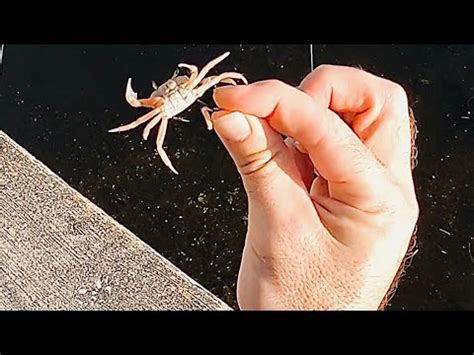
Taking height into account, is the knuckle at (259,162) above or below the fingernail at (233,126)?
below

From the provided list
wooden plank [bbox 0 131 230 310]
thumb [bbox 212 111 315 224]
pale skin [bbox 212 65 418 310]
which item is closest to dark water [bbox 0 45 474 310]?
wooden plank [bbox 0 131 230 310]

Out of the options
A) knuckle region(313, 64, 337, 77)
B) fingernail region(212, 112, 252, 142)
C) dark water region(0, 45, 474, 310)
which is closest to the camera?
fingernail region(212, 112, 252, 142)

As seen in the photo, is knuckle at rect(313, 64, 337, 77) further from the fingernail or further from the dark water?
the dark water

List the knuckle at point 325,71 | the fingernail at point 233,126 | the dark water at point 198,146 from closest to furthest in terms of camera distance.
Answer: the fingernail at point 233,126 → the knuckle at point 325,71 → the dark water at point 198,146

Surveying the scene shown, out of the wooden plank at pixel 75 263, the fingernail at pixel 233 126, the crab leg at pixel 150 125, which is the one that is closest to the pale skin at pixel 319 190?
the fingernail at pixel 233 126

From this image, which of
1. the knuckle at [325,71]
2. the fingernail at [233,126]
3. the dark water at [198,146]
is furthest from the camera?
the dark water at [198,146]

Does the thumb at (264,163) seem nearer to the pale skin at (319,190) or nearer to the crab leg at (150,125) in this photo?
the pale skin at (319,190)

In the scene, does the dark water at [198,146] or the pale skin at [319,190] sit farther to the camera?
the dark water at [198,146]
